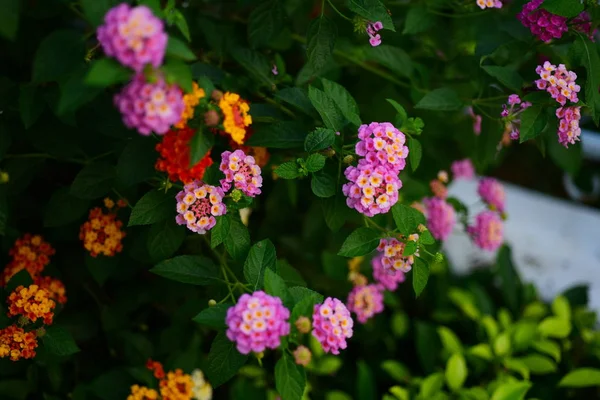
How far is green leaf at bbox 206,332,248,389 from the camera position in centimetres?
117

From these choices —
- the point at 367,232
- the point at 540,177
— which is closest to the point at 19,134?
the point at 367,232

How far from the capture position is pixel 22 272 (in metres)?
1.30

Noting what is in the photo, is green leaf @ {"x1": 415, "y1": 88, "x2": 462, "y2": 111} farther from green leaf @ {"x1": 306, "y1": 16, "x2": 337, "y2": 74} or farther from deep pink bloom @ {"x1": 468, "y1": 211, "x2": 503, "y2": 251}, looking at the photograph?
deep pink bloom @ {"x1": 468, "y1": 211, "x2": 503, "y2": 251}

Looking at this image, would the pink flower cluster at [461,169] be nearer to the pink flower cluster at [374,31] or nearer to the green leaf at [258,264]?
the pink flower cluster at [374,31]

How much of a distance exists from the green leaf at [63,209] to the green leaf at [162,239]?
0.21m

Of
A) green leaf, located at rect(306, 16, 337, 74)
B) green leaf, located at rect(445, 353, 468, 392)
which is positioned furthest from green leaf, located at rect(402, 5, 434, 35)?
green leaf, located at rect(445, 353, 468, 392)

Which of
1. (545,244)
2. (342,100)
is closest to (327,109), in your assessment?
(342,100)

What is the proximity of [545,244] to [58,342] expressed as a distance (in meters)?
2.09

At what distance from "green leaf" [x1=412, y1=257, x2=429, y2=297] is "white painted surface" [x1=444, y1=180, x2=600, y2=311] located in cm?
113

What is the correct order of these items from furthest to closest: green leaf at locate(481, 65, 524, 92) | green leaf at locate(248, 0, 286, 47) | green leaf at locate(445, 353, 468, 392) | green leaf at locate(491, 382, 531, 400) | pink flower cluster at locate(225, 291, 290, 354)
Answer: green leaf at locate(445, 353, 468, 392), green leaf at locate(491, 382, 531, 400), green leaf at locate(248, 0, 286, 47), green leaf at locate(481, 65, 524, 92), pink flower cluster at locate(225, 291, 290, 354)

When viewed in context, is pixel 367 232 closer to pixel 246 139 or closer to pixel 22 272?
pixel 246 139

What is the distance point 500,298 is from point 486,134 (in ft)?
3.14

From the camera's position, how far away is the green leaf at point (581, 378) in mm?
1835

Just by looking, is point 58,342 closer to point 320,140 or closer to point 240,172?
point 240,172
